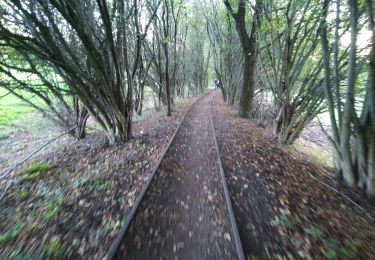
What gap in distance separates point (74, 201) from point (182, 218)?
2159 mm

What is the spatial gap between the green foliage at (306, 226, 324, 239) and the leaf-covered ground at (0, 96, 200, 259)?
2989mm

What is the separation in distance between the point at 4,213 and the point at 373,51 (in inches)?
277

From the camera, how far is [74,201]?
398cm

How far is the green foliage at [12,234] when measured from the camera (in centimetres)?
309

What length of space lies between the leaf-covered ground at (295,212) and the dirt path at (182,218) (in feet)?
1.16

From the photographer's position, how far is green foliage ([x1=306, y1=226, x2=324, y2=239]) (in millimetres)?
3070

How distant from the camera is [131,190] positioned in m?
4.33

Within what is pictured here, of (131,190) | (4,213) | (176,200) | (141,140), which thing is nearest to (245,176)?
(176,200)

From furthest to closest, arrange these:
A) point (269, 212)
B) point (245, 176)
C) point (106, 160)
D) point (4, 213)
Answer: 1. point (106, 160)
2. point (245, 176)
3. point (4, 213)
4. point (269, 212)

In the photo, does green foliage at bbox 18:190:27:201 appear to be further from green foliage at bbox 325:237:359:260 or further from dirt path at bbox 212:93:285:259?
green foliage at bbox 325:237:359:260

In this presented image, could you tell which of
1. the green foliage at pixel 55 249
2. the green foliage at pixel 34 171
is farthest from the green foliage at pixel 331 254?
the green foliage at pixel 34 171

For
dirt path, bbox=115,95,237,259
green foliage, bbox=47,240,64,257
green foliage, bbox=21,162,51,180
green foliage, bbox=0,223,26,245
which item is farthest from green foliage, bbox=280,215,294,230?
green foliage, bbox=21,162,51,180

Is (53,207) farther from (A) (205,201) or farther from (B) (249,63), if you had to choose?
(B) (249,63)

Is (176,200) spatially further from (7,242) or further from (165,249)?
(7,242)
